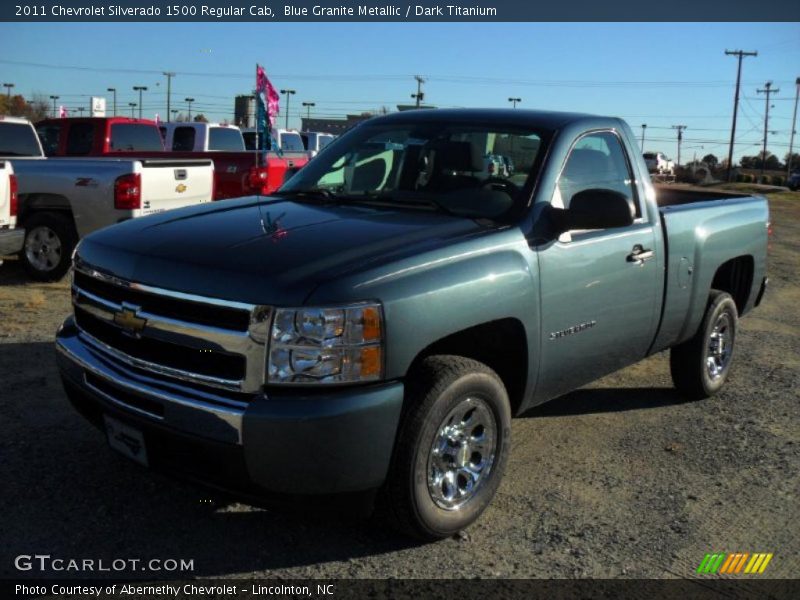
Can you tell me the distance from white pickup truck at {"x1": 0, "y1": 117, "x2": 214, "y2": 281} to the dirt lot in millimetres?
3556

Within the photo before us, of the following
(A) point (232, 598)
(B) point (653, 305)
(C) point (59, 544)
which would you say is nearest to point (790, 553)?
(B) point (653, 305)

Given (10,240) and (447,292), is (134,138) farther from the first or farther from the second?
(447,292)

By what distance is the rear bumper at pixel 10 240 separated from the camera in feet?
26.2

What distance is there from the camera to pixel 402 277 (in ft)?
10.6

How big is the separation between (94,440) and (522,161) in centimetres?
275

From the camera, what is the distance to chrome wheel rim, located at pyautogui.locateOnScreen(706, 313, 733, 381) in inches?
231

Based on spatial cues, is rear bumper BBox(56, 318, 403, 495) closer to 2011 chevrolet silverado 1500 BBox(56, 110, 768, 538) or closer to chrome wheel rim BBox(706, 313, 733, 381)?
2011 chevrolet silverado 1500 BBox(56, 110, 768, 538)

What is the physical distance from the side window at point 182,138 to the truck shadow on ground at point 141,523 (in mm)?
13211

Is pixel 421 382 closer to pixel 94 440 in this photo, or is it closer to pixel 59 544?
pixel 59 544

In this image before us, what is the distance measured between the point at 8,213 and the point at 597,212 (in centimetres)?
646

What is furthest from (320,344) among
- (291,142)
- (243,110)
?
(243,110)

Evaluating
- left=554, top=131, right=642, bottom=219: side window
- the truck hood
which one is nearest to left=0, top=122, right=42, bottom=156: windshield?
the truck hood

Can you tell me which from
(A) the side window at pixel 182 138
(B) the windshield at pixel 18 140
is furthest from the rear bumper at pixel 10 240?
(A) the side window at pixel 182 138

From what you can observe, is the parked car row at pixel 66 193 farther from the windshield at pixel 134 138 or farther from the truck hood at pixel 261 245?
the truck hood at pixel 261 245
